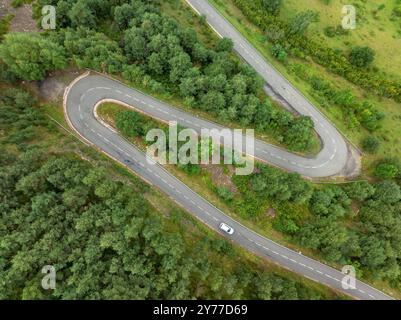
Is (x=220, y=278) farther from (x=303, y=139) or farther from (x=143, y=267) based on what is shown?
(x=303, y=139)

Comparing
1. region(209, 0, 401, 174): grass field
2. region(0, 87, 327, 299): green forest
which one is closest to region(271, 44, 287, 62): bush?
region(209, 0, 401, 174): grass field

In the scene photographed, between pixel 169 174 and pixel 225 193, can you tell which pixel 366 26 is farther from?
pixel 169 174

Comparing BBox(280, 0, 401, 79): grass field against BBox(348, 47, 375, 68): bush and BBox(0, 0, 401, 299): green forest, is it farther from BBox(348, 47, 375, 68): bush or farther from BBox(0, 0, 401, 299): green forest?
BBox(0, 0, 401, 299): green forest

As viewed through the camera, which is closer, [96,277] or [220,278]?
[96,277]

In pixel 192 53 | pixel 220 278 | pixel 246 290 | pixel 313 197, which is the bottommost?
pixel 246 290

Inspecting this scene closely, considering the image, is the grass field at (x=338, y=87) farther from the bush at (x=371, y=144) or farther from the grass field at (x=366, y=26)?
the grass field at (x=366, y=26)

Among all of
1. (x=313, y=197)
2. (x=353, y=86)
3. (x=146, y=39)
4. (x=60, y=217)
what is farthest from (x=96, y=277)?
(x=353, y=86)
